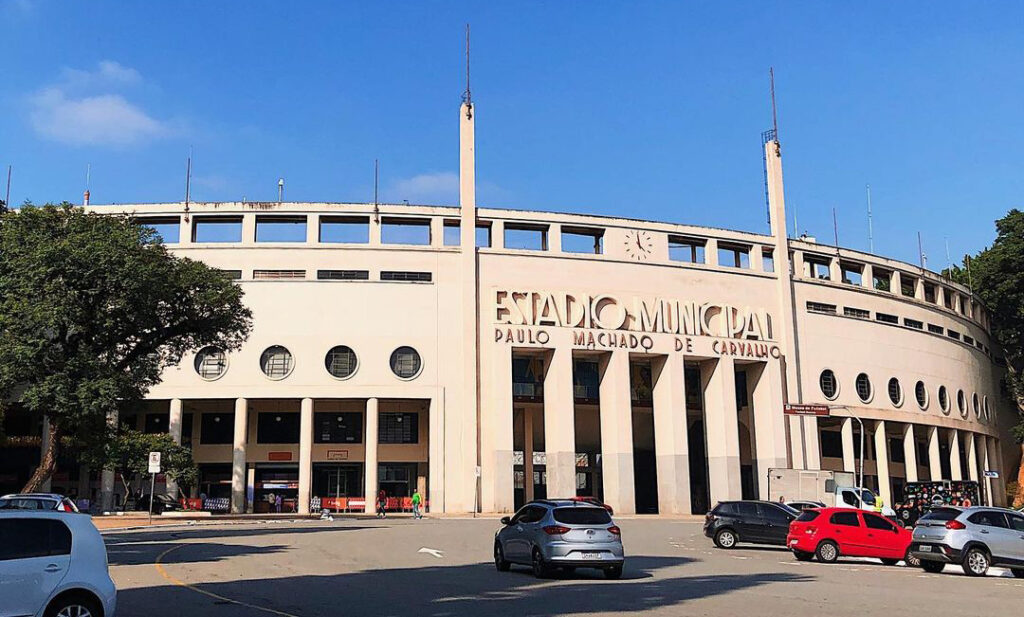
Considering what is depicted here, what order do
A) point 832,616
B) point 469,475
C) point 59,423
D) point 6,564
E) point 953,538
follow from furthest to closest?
point 469,475, point 59,423, point 953,538, point 832,616, point 6,564

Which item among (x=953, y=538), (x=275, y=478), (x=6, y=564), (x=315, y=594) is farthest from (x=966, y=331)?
(x=6, y=564)

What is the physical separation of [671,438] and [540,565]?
4071 cm

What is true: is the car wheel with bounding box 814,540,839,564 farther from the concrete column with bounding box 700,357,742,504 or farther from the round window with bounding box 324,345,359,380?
the concrete column with bounding box 700,357,742,504

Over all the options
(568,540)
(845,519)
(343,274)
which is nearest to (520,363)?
(343,274)

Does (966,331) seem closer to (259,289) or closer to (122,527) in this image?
(259,289)


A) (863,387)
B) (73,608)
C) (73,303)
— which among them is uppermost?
(863,387)

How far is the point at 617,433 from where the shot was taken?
56281 millimetres

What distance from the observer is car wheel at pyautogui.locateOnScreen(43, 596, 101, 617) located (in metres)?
10.1

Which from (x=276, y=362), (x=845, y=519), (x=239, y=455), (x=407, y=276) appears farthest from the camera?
(x=407, y=276)

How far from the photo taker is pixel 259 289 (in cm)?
5431

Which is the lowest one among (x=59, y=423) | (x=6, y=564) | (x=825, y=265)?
(x=6, y=564)

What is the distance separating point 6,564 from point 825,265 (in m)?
65.6

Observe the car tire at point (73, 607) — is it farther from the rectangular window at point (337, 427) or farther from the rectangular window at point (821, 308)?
the rectangular window at point (821, 308)

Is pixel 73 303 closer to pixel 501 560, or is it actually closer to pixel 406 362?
pixel 501 560
